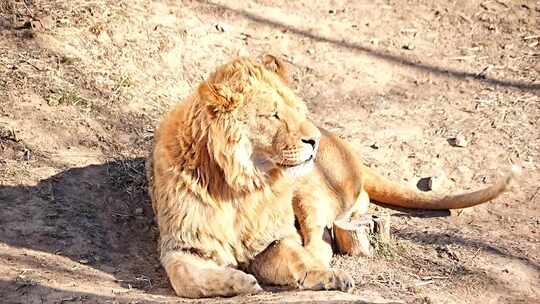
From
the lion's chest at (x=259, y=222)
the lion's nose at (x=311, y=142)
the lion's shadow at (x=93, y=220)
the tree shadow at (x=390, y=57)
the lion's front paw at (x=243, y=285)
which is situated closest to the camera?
the lion's front paw at (x=243, y=285)

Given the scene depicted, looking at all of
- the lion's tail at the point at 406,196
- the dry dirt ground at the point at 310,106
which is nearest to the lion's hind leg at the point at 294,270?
the dry dirt ground at the point at 310,106

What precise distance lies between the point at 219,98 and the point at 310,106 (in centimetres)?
308

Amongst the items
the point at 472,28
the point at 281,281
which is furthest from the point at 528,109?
the point at 281,281

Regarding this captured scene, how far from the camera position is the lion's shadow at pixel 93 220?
18.1 feet

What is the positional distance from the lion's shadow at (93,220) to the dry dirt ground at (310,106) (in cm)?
1

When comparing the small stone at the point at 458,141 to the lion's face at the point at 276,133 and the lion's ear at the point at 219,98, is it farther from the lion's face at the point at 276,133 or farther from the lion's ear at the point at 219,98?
the lion's ear at the point at 219,98

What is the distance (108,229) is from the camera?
19.3ft

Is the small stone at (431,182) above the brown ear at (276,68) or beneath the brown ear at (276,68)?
beneath

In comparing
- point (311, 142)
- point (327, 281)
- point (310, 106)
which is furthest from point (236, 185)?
point (310, 106)

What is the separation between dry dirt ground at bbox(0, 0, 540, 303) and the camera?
560 centimetres

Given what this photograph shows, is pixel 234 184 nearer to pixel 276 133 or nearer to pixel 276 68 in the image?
pixel 276 133

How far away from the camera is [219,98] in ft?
16.5

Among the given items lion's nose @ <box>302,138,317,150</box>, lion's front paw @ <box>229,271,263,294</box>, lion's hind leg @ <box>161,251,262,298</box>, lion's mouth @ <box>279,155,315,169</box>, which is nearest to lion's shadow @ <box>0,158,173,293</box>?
lion's hind leg @ <box>161,251,262,298</box>

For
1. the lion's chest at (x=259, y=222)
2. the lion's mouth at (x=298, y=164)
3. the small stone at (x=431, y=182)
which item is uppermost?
the lion's mouth at (x=298, y=164)
